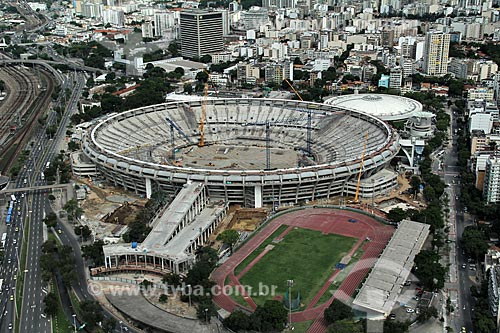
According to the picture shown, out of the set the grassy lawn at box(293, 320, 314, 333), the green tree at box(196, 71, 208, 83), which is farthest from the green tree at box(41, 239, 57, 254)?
the green tree at box(196, 71, 208, 83)

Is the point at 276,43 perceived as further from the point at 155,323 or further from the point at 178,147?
the point at 155,323

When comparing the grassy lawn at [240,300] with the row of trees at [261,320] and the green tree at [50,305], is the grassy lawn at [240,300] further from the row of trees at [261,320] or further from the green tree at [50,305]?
the green tree at [50,305]

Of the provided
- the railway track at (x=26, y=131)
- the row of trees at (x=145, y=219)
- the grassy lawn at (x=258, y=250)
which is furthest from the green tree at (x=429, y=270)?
the railway track at (x=26, y=131)

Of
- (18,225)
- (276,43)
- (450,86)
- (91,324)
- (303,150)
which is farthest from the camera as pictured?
(276,43)

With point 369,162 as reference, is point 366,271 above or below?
below

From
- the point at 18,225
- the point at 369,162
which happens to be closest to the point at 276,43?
the point at 369,162

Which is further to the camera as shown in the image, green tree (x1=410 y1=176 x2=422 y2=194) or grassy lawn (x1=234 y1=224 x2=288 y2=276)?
green tree (x1=410 y1=176 x2=422 y2=194)

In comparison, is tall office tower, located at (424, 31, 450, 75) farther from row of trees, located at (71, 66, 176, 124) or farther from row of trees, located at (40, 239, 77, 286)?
row of trees, located at (40, 239, 77, 286)
